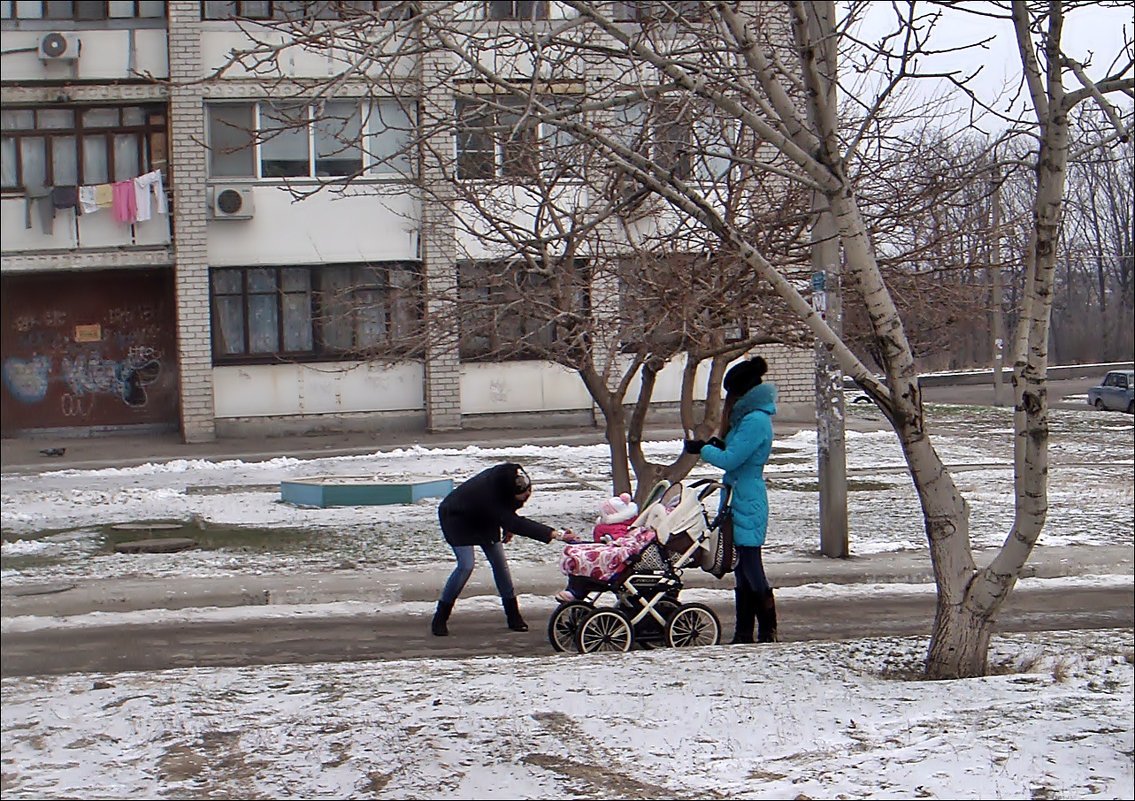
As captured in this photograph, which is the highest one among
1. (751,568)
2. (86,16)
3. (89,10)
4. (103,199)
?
(89,10)

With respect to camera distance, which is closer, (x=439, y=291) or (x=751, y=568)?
(x=751, y=568)

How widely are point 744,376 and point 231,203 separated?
18.0 m

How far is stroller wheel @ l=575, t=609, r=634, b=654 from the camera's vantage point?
27.7ft

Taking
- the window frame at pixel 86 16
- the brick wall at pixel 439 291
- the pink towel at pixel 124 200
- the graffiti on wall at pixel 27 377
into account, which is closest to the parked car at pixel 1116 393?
the brick wall at pixel 439 291

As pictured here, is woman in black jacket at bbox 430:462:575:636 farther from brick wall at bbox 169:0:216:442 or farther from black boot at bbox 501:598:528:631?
brick wall at bbox 169:0:216:442

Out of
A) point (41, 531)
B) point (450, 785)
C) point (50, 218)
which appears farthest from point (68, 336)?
point (450, 785)

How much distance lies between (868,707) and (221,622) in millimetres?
5638

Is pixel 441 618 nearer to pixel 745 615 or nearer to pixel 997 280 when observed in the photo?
pixel 745 615

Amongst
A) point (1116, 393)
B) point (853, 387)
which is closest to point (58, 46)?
point (853, 387)

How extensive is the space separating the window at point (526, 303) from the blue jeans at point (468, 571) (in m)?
2.42

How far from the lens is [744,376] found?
841cm

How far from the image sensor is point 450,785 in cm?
525

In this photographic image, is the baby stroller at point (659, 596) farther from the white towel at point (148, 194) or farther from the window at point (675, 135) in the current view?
the white towel at point (148, 194)

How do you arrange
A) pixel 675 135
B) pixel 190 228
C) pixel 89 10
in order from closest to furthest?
pixel 675 135 → pixel 190 228 → pixel 89 10
